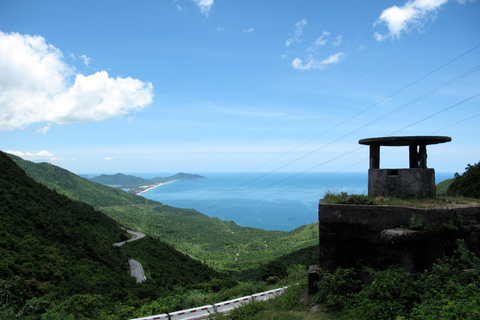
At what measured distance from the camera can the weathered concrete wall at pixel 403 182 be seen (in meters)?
6.76

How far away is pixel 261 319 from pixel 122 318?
6.95 metres

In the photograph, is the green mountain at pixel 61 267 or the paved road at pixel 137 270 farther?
the paved road at pixel 137 270

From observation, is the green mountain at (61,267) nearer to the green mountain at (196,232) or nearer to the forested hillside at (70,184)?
the green mountain at (196,232)

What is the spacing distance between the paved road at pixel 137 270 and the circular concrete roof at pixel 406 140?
28974mm

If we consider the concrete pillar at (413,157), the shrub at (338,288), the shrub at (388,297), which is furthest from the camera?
the concrete pillar at (413,157)

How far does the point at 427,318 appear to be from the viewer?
13.5 ft

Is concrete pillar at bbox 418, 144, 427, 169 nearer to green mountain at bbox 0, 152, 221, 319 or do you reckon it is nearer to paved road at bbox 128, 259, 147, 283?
green mountain at bbox 0, 152, 221, 319

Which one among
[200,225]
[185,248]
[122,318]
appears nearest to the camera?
[122,318]

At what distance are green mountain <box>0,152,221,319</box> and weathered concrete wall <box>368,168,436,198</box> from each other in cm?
Result: 1078

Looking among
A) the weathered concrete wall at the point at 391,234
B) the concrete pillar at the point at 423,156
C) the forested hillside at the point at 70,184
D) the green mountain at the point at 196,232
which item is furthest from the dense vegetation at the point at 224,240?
the concrete pillar at the point at 423,156

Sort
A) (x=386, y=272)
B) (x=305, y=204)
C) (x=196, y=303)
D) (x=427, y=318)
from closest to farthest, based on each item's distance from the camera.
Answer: (x=427, y=318) < (x=386, y=272) < (x=196, y=303) < (x=305, y=204)

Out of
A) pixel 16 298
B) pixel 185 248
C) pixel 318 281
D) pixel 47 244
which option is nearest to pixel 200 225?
pixel 185 248

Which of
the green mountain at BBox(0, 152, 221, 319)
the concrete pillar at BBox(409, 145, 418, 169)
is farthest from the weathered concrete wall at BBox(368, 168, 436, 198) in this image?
the green mountain at BBox(0, 152, 221, 319)

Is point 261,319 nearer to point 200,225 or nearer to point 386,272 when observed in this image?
point 386,272
